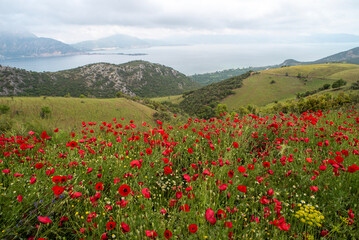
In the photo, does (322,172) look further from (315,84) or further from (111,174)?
(315,84)

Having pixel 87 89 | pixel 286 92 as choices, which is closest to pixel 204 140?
pixel 286 92

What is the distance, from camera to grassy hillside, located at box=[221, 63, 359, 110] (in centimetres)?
8031

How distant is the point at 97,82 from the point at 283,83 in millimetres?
132764

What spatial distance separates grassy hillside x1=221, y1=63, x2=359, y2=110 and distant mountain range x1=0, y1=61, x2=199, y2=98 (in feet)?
265

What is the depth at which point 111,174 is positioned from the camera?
9.25 ft

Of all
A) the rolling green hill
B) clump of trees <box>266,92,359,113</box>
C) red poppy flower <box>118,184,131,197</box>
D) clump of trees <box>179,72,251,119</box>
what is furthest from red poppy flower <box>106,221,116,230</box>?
clump of trees <box>179,72,251,119</box>

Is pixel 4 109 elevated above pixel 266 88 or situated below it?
below

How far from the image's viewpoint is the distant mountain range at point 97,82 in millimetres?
107875

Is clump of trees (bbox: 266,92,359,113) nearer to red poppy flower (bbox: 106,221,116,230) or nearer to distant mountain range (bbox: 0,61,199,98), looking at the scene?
red poppy flower (bbox: 106,221,116,230)

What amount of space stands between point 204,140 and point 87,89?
142323mm

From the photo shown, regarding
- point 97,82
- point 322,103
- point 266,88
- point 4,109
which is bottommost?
point 4,109

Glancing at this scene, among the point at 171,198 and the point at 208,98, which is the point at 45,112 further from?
the point at 208,98

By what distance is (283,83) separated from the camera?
9162cm

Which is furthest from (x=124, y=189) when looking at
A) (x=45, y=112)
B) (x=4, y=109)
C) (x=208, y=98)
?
(x=208, y=98)
